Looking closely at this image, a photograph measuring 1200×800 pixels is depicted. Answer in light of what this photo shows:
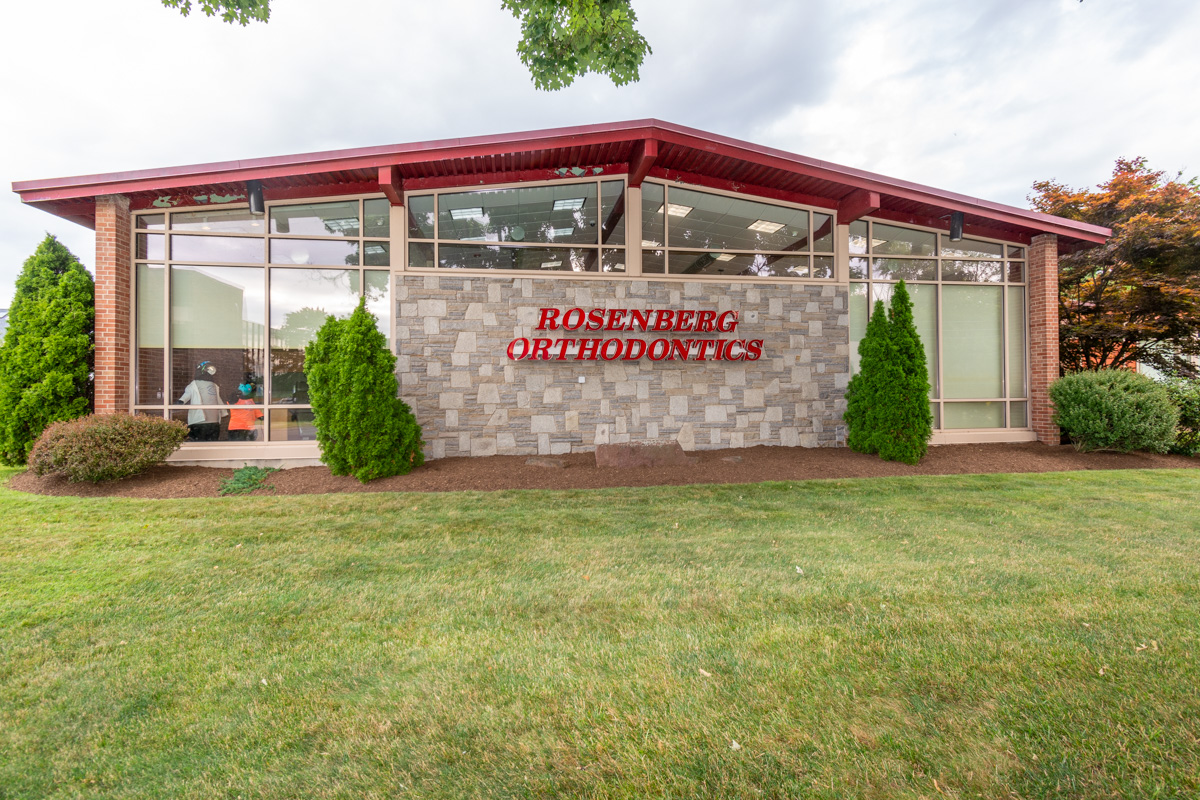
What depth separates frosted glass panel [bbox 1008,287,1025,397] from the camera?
983cm

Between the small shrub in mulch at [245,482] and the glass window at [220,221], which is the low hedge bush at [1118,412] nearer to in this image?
the small shrub in mulch at [245,482]

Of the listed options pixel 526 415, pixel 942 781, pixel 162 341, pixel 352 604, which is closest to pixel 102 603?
pixel 352 604

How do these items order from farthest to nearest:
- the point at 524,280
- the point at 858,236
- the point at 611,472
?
1. the point at 858,236
2. the point at 524,280
3. the point at 611,472

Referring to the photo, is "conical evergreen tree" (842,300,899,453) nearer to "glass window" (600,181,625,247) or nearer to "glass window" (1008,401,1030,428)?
"glass window" (1008,401,1030,428)

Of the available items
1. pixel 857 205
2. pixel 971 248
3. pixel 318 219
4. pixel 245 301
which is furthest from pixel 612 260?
pixel 971 248

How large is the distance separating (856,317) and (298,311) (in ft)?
30.9

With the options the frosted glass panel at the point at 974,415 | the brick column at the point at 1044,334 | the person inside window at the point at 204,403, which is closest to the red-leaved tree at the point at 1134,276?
the brick column at the point at 1044,334

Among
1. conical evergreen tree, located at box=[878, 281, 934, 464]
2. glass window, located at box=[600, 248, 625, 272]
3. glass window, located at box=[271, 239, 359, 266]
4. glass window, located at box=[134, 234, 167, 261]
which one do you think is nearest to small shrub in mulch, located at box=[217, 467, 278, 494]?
glass window, located at box=[271, 239, 359, 266]

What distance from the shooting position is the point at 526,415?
819 centimetres

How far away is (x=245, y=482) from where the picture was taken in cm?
667

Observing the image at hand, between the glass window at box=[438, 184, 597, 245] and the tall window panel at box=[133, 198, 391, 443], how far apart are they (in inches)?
43.0

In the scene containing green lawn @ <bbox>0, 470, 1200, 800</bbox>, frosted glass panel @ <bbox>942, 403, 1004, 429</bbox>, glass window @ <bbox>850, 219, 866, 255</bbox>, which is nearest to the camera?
green lawn @ <bbox>0, 470, 1200, 800</bbox>

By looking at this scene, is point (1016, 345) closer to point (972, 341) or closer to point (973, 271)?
point (972, 341)

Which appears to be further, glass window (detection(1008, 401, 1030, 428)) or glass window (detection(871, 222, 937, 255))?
glass window (detection(1008, 401, 1030, 428))
